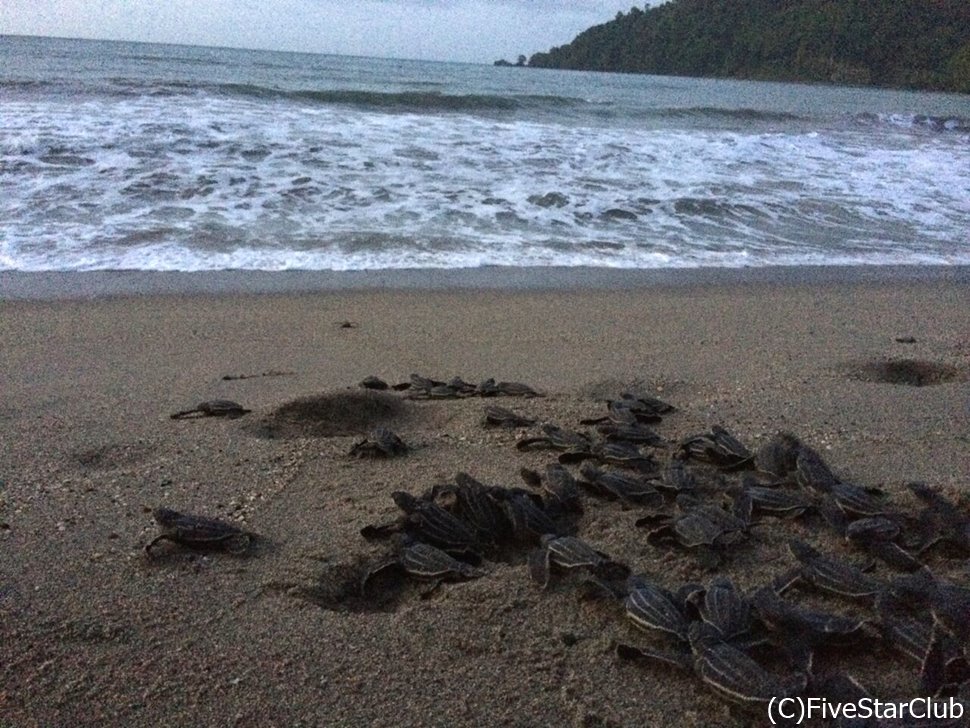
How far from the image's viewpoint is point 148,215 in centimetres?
630

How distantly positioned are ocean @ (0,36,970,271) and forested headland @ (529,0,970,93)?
136ft

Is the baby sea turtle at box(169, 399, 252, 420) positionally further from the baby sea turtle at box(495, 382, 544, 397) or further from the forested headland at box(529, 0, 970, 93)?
the forested headland at box(529, 0, 970, 93)

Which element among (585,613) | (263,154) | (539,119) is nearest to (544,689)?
(585,613)

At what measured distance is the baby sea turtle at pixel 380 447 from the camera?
2758 millimetres

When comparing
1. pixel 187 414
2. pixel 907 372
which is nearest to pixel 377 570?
pixel 187 414

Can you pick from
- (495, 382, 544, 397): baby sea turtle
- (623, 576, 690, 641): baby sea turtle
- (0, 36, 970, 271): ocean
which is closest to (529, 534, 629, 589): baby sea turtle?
(623, 576, 690, 641): baby sea turtle

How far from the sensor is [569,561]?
6.52 feet

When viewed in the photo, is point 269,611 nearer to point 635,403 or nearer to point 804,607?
point 804,607

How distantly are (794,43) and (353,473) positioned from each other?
202 ft

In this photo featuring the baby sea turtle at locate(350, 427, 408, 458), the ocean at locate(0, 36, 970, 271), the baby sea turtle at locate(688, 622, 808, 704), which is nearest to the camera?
the baby sea turtle at locate(688, 622, 808, 704)

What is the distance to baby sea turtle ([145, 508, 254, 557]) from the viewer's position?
209 centimetres

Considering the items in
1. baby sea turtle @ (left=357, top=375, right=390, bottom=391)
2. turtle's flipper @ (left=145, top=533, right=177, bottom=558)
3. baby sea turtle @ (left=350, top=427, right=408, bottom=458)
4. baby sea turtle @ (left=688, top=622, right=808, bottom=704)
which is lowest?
baby sea turtle @ (left=357, top=375, right=390, bottom=391)

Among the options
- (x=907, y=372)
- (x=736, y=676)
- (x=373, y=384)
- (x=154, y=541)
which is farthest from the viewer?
(x=907, y=372)

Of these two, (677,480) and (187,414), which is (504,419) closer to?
(677,480)
